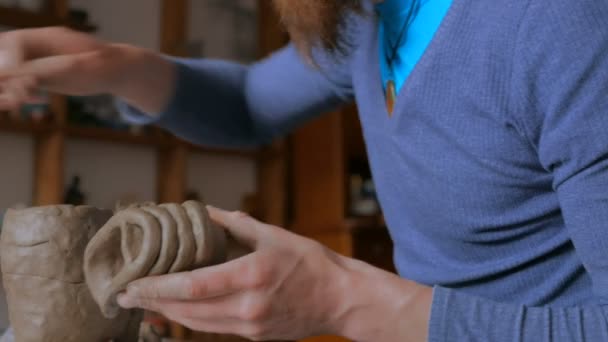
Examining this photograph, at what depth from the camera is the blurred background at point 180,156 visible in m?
2.18

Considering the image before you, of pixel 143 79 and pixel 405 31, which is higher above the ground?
pixel 405 31

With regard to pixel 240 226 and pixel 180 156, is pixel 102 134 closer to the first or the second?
pixel 180 156

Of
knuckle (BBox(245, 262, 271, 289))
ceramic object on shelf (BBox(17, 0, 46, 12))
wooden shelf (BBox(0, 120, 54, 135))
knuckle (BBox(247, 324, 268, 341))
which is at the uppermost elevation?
ceramic object on shelf (BBox(17, 0, 46, 12))

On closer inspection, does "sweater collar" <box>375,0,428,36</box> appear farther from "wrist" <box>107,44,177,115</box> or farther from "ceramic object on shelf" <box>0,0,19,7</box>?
"ceramic object on shelf" <box>0,0,19,7</box>

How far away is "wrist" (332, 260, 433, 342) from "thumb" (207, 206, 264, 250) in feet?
0.34

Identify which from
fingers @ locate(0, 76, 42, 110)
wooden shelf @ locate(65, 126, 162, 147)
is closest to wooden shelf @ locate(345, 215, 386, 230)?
wooden shelf @ locate(65, 126, 162, 147)

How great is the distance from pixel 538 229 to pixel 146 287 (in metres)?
0.44

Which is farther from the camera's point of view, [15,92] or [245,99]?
[245,99]

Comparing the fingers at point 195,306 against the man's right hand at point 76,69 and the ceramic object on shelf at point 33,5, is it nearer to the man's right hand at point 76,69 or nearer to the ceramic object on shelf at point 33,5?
the man's right hand at point 76,69

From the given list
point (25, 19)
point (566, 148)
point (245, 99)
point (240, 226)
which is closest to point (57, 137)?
point (25, 19)

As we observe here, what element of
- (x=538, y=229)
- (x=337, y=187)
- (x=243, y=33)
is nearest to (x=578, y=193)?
(x=538, y=229)

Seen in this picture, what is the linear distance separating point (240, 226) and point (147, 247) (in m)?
0.10

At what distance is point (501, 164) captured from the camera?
0.72 metres

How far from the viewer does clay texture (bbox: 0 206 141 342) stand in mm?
711
